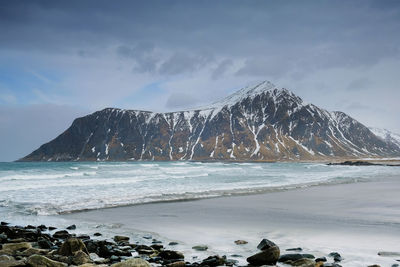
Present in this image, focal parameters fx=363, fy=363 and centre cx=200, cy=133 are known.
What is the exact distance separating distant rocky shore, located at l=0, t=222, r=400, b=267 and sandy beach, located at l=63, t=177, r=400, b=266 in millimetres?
631

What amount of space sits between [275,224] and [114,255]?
304 inches

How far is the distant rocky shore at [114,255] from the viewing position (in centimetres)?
887

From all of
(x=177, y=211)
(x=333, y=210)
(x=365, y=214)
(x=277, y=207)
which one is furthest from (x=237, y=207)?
(x=365, y=214)

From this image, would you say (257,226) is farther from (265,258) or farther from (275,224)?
(265,258)

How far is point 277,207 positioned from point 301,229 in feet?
22.9

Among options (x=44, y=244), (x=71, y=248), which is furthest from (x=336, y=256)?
(x=44, y=244)

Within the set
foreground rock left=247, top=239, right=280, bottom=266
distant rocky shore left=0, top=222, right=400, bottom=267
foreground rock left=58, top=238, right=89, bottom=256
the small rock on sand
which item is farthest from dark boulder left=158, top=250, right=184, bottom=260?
foreground rock left=58, top=238, right=89, bottom=256

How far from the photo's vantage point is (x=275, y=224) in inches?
617

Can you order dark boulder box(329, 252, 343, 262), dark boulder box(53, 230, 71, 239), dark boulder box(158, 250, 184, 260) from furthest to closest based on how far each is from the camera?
dark boulder box(53, 230, 71, 239), dark boulder box(158, 250, 184, 260), dark boulder box(329, 252, 343, 262)

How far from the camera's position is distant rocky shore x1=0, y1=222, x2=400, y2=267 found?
349 inches

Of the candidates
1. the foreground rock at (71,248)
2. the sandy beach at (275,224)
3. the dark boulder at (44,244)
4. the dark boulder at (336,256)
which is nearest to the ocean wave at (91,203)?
the sandy beach at (275,224)

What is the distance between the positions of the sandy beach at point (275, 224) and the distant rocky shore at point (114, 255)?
24.9 inches

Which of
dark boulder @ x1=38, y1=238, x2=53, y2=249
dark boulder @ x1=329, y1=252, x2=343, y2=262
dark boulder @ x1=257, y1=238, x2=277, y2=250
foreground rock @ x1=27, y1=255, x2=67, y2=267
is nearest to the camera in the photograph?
foreground rock @ x1=27, y1=255, x2=67, y2=267

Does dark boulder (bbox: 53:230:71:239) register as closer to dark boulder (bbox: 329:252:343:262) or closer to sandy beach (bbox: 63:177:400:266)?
sandy beach (bbox: 63:177:400:266)
